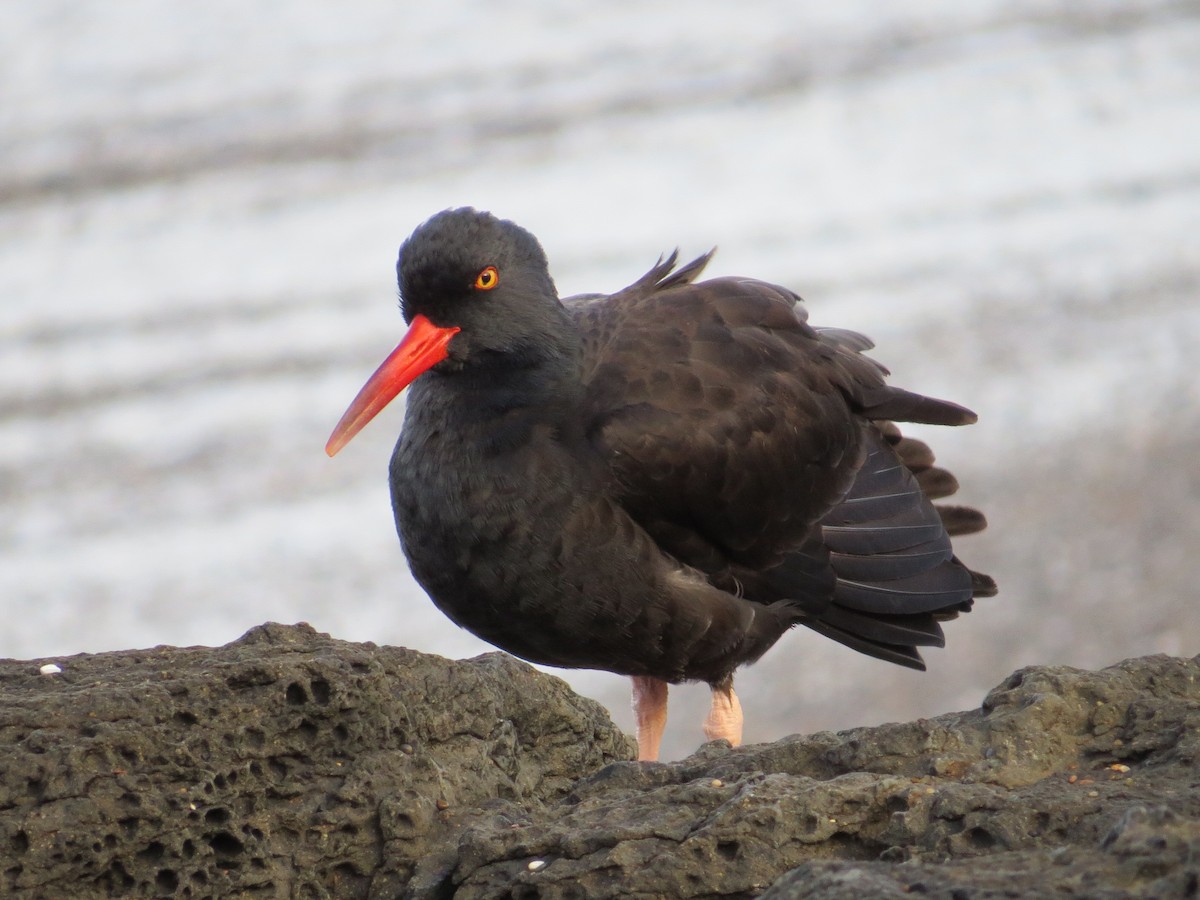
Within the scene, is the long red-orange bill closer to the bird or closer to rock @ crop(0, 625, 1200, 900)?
the bird

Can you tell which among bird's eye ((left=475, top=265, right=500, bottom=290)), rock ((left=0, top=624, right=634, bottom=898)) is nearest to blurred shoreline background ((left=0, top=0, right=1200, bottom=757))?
bird's eye ((left=475, top=265, right=500, bottom=290))

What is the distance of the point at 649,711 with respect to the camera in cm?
525

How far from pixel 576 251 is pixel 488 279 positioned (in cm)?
774

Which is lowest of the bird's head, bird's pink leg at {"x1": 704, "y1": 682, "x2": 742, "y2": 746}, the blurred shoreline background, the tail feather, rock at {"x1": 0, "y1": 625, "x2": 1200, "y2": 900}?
rock at {"x1": 0, "y1": 625, "x2": 1200, "y2": 900}

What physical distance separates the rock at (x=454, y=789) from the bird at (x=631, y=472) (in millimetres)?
899

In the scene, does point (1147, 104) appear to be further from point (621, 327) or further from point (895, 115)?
point (621, 327)

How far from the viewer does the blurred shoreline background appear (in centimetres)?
862

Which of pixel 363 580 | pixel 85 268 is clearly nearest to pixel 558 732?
pixel 363 580

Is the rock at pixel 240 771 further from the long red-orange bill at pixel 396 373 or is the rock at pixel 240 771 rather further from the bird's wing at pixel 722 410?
the bird's wing at pixel 722 410

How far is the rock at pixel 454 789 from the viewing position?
2.85 meters

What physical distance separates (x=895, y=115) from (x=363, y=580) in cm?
751

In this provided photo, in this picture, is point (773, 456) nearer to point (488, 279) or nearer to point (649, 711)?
point (649, 711)

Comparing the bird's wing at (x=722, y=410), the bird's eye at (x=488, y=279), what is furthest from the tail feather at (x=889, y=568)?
the bird's eye at (x=488, y=279)

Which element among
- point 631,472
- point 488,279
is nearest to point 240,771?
point 631,472
